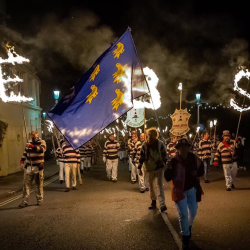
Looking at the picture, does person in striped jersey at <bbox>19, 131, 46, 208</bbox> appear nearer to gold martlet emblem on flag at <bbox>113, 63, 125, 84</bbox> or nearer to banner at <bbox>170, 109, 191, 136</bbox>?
gold martlet emblem on flag at <bbox>113, 63, 125, 84</bbox>

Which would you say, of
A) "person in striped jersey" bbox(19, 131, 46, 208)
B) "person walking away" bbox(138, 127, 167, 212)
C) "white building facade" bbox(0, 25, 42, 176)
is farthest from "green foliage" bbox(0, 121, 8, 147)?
"person walking away" bbox(138, 127, 167, 212)

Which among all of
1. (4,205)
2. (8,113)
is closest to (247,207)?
(4,205)

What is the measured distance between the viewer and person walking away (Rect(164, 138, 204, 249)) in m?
5.06

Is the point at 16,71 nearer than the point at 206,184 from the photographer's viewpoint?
No

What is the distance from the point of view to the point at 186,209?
16.7 feet

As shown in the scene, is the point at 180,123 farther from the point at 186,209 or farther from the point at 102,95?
the point at 186,209

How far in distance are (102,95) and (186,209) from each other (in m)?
2.49

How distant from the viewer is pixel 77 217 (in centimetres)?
718

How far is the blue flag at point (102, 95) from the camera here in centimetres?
573

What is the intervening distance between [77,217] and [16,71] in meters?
12.8

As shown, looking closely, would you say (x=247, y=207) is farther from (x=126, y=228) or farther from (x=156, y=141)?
(x=126, y=228)

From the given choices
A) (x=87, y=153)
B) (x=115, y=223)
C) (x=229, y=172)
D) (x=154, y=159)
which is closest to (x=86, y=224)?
(x=115, y=223)

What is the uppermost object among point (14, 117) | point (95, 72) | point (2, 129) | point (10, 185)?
point (95, 72)

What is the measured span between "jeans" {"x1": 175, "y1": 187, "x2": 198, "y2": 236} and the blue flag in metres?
1.75
